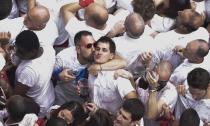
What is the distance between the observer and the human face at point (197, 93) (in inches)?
251

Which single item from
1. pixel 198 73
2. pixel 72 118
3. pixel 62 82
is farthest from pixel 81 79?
pixel 198 73

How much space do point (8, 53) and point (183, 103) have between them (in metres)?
2.01

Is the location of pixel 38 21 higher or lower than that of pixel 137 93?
higher

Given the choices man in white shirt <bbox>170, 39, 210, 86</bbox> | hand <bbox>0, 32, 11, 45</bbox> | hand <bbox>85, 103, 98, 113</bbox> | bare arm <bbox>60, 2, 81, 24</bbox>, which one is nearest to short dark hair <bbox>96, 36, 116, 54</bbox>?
hand <bbox>85, 103, 98, 113</bbox>

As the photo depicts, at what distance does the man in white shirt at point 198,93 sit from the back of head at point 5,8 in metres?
2.22

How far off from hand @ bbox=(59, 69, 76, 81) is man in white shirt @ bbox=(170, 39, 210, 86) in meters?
1.12

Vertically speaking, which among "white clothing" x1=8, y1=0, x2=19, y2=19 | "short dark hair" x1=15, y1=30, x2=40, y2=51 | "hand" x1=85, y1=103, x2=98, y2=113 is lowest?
"hand" x1=85, y1=103, x2=98, y2=113

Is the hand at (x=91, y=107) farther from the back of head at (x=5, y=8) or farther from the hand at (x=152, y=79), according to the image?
the back of head at (x=5, y=8)

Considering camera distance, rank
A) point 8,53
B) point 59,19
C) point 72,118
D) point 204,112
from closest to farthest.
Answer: point 72,118, point 204,112, point 8,53, point 59,19

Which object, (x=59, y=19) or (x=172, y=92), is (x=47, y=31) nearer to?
(x=59, y=19)

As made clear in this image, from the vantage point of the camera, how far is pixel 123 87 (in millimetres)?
6453

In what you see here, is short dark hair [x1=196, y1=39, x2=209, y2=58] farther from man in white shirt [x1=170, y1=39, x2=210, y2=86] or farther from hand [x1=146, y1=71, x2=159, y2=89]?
hand [x1=146, y1=71, x2=159, y2=89]

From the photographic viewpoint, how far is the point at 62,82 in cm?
703

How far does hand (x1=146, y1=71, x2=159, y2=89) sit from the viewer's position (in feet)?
20.3
